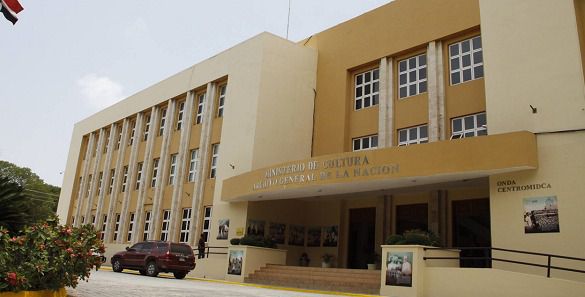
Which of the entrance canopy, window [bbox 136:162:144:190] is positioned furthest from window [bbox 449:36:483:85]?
window [bbox 136:162:144:190]

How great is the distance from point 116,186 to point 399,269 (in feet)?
91.3

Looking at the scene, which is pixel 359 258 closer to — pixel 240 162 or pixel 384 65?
pixel 240 162

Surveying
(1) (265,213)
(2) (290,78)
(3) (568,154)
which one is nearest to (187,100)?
(2) (290,78)

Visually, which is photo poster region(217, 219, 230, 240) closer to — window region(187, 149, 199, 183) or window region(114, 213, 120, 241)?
window region(187, 149, 199, 183)

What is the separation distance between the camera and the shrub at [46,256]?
8930 millimetres

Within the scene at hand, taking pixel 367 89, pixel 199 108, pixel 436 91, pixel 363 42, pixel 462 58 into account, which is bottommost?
pixel 436 91

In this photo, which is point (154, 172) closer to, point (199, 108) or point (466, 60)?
point (199, 108)

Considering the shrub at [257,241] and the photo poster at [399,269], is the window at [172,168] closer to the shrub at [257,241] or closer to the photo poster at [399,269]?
the shrub at [257,241]

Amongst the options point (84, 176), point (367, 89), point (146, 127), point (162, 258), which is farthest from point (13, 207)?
point (84, 176)

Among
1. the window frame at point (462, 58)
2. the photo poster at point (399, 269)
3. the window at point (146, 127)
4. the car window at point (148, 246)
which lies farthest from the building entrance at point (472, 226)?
the window at point (146, 127)

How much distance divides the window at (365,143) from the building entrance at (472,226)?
203 inches

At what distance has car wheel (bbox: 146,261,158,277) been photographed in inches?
917

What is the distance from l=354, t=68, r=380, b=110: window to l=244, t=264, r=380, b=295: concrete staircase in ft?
30.0

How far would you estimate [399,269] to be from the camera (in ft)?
56.0
